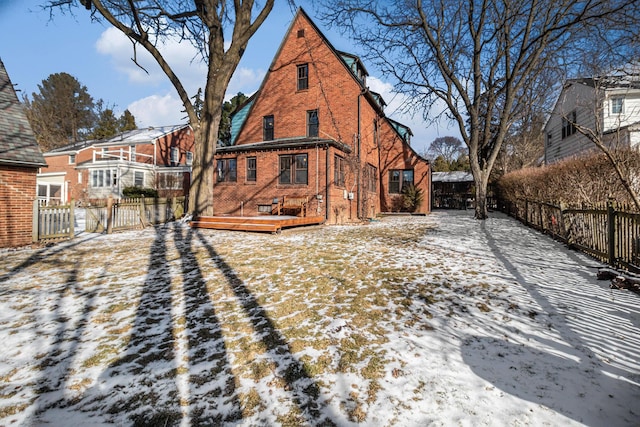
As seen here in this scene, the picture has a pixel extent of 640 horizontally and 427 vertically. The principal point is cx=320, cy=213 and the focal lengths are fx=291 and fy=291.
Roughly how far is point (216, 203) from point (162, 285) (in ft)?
46.2

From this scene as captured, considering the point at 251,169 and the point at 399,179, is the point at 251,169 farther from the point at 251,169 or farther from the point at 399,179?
the point at 399,179

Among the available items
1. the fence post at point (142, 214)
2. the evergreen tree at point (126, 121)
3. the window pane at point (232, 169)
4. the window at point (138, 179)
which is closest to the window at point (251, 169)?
the window pane at point (232, 169)

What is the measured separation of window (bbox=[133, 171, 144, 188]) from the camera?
1139 inches

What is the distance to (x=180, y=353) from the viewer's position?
3.14 meters

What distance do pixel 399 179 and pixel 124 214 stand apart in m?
19.2

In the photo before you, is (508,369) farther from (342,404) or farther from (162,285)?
(162,285)

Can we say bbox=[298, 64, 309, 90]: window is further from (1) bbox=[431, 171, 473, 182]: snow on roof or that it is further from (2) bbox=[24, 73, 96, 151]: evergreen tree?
(2) bbox=[24, 73, 96, 151]: evergreen tree

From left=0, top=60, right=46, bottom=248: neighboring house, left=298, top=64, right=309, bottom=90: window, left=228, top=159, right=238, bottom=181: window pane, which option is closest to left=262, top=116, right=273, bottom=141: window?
left=298, top=64, right=309, bottom=90: window

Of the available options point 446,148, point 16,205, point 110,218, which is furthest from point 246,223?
point 446,148

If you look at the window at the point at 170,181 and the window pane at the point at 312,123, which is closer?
the window pane at the point at 312,123

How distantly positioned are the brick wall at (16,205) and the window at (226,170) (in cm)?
955

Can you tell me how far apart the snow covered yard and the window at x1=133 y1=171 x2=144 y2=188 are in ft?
84.6

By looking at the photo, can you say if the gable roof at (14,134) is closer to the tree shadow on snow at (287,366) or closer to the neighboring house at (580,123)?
the tree shadow on snow at (287,366)

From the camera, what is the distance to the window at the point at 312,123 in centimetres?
1961
